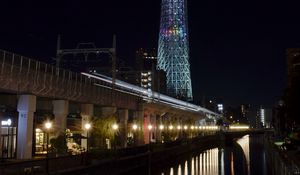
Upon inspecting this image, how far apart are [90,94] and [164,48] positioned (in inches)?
4814

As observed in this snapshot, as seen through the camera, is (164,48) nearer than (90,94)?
No

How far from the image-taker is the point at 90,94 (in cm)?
5041

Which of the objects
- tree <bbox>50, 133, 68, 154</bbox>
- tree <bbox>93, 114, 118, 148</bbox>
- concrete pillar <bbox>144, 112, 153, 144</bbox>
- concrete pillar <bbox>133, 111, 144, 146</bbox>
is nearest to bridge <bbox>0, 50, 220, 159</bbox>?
tree <bbox>93, 114, 118, 148</bbox>

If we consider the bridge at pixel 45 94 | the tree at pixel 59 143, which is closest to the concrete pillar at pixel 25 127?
the bridge at pixel 45 94

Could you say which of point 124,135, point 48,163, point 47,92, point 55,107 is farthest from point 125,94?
point 48,163

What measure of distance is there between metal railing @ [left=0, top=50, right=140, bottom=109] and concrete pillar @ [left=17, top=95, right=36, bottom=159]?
1.01m

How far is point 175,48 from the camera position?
171m

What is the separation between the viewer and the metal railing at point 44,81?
3459 cm

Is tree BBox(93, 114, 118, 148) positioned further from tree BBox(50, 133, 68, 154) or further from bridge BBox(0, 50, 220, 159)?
tree BBox(50, 133, 68, 154)

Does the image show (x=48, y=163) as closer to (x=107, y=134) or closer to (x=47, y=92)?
(x=47, y=92)

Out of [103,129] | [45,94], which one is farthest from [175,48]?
[45,94]

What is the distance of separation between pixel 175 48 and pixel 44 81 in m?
134

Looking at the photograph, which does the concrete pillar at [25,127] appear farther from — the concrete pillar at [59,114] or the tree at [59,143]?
the concrete pillar at [59,114]

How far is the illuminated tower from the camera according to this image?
16662 centimetres
